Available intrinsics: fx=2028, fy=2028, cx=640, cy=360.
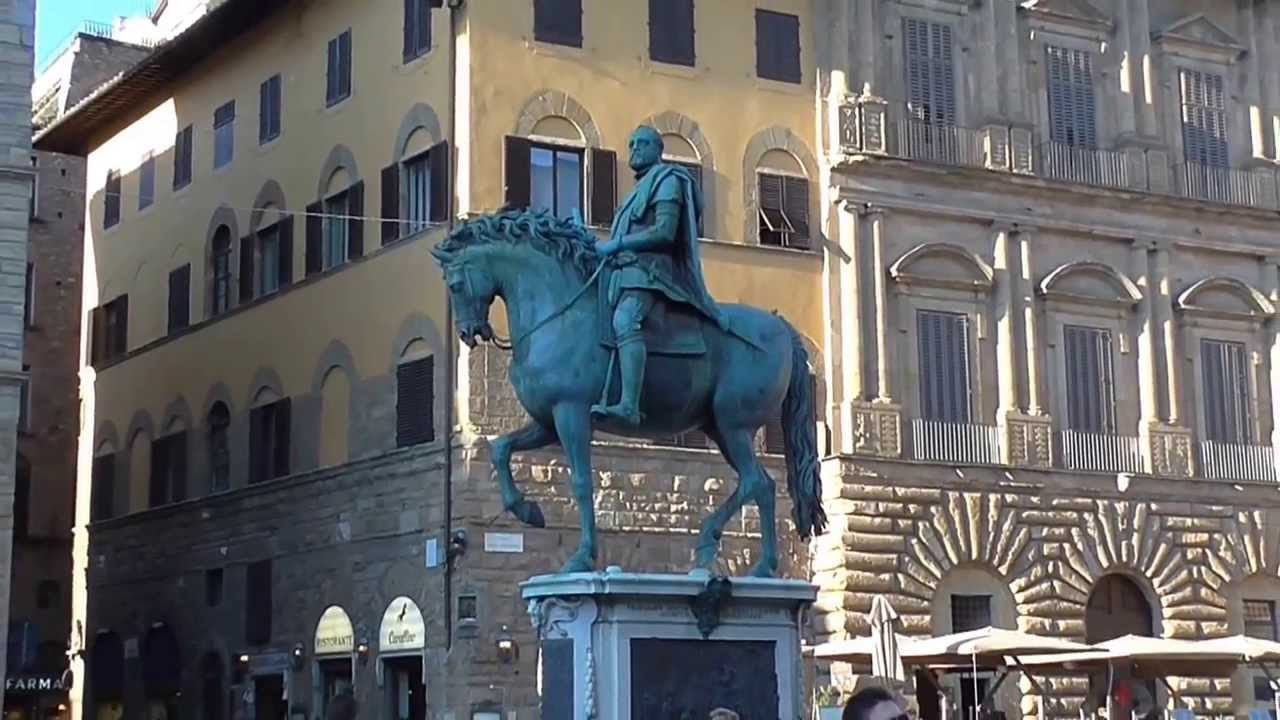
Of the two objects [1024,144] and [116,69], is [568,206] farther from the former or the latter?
[116,69]

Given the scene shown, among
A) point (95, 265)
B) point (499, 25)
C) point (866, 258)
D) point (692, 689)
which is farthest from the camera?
point (95, 265)

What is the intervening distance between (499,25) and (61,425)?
18.9m

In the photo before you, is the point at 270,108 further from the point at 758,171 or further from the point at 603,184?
the point at 758,171

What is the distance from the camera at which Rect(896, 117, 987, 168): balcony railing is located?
31906 millimetres

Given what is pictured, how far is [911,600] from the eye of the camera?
3062 cm

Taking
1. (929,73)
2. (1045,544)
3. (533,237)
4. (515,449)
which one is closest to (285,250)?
(929,73)

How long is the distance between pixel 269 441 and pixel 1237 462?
52.9 feet

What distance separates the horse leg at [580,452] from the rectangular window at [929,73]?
20.1 m

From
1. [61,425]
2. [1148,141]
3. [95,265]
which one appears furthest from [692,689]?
[61,425]

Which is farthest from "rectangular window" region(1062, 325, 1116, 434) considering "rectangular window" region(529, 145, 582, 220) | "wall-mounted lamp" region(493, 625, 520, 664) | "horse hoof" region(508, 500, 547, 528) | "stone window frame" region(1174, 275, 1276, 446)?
"horse hoof" region(508, 500, 547, 528)

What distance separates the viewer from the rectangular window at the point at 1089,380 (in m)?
32.8

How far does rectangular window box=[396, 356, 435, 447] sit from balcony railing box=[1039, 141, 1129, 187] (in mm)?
10819

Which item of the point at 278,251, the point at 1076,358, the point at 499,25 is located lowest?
the point at 1076,358

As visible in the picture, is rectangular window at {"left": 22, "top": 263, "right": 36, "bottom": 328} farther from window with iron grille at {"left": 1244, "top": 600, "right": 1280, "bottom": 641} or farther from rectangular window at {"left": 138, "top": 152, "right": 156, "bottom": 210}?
window with iron grille at {"left": 1244, "top": 600, "right": 1280, "bottom": 641}
